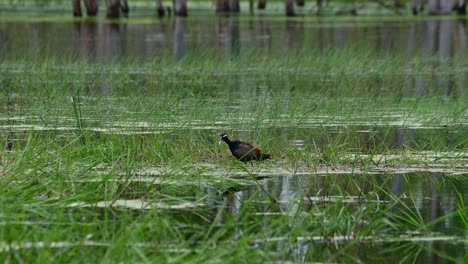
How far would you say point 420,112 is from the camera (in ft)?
37.2

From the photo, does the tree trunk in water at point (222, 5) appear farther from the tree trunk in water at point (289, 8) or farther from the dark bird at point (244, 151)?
the dark bird at point (244, 151)

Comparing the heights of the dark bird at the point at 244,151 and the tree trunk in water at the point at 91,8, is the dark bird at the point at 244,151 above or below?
above

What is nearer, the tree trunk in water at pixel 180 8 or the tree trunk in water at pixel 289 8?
the tree trunk in water at pixel 180 8

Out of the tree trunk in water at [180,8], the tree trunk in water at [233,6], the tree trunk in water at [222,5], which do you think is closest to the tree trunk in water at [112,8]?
the tree trunk in water at [180,8]

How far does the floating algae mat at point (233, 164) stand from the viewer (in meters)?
5.84

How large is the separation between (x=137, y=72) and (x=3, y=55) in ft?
14.3

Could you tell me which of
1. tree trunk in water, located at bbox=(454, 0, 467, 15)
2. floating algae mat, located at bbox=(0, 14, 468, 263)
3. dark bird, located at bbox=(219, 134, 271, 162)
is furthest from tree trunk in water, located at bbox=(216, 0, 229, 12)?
dark bird, located at bbox=(219, 134, 271, 162)

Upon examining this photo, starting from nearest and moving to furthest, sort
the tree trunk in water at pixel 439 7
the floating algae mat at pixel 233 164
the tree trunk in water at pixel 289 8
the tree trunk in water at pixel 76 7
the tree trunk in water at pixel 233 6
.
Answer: the floating algae mat at pixel 233 164
the tree trunk in water at pixel 76 7
the tree trunk in water at pixel 289 8
the tree trunk in water at pixel 233 6
the tree trunk in water at pixel 439 7

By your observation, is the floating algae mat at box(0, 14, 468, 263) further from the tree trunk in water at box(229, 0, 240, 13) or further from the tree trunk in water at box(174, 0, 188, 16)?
the tree trunk in water at box(229, 0, 240, 13)

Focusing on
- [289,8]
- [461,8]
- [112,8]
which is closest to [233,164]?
[112,8]

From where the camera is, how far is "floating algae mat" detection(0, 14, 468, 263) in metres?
5.84

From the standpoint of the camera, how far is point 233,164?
27.8 ft

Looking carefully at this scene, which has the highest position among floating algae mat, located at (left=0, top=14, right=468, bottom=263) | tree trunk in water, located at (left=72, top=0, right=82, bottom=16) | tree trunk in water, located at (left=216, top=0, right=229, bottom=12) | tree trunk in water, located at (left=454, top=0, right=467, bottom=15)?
floating algae mat, located at (left=0, top=14, right=468, bottom=263)

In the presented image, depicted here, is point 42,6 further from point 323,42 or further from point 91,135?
point 91,135
